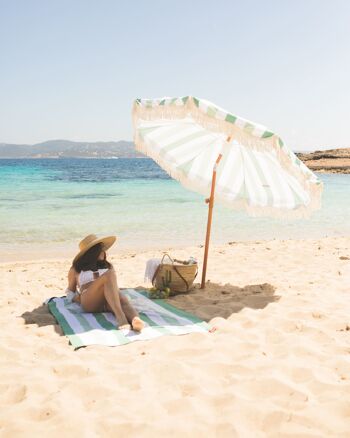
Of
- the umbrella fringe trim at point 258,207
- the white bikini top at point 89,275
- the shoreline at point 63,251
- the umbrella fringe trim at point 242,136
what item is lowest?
the shoreline at point 63,251

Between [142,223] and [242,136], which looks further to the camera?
[142,223]

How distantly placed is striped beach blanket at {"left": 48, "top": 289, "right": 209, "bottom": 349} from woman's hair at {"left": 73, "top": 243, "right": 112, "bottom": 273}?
1.67 feet

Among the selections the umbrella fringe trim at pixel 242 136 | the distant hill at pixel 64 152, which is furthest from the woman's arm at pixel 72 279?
the distant hill at pixel 64 152

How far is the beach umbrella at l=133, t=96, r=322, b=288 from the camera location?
4.41 metres

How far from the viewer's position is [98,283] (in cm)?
445

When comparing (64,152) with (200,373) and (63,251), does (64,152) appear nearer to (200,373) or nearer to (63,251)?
(63,251)

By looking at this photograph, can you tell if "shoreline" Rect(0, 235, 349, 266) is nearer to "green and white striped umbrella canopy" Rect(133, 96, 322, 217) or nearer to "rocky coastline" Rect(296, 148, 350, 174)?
"green and white striped umbrella canopy" Rect(133, 96, 322, 217)

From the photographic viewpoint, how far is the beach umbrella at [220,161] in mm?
4406

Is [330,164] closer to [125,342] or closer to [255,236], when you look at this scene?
[255,236]

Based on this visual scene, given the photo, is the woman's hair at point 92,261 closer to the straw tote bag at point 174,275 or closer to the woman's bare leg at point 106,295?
the woman's bare leg at point 106,295

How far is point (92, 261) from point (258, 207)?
208cm

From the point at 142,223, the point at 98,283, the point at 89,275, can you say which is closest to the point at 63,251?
the point at 142,223

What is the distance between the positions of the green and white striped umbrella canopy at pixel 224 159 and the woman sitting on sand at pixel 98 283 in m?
1.40

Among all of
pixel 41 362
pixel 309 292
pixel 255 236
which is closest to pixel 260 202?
pixel 309 292
